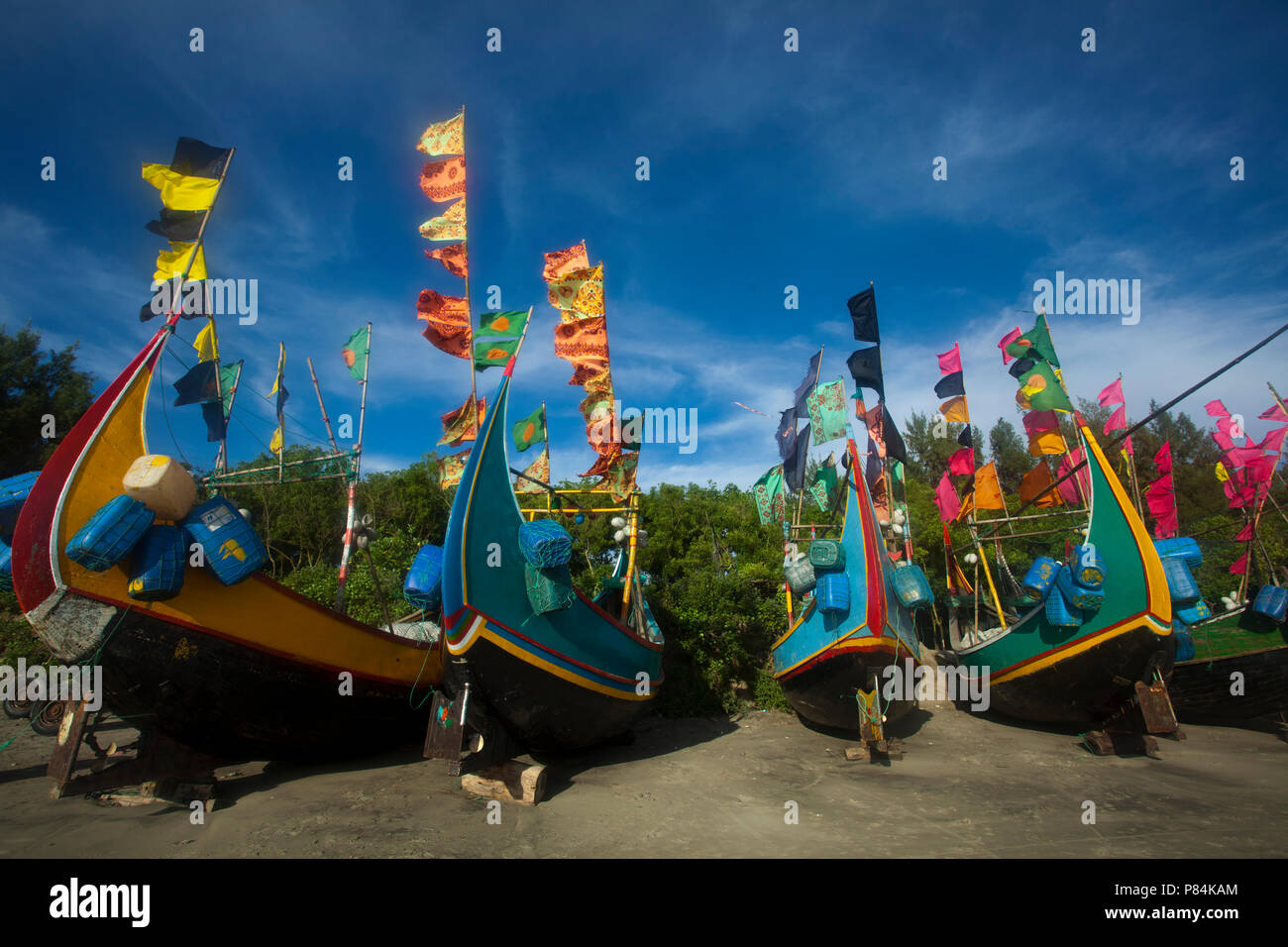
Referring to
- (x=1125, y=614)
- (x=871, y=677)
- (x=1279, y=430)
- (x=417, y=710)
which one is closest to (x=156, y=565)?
(x=417, y=710)

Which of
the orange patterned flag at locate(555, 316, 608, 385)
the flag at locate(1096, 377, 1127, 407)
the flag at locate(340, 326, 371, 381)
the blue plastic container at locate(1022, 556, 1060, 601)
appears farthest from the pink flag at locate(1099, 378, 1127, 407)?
the flag at locate(340, 326, 371, 381)

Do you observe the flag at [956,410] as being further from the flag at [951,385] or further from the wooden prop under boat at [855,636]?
the wooden prop under boat at [855,636]

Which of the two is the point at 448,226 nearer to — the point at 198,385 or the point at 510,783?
the point at 198,385

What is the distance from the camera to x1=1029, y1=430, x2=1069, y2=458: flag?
12.4 m

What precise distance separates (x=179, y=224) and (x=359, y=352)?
9.74ft

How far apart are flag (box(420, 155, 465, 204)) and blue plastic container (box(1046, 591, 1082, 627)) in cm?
1076

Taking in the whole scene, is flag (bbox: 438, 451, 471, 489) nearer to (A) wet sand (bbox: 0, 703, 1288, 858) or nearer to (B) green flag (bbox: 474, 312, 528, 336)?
(B) green flag (bbox: 474, 312, 528, 336)

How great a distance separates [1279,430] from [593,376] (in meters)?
13.4

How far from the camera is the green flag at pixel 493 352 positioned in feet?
28.0

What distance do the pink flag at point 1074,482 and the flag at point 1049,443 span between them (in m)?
0.88

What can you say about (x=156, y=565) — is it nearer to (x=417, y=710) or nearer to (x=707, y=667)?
(x=417, y=710)

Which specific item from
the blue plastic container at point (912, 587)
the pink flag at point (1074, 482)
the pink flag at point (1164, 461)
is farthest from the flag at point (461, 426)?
the pink flag at point (1164, 461)

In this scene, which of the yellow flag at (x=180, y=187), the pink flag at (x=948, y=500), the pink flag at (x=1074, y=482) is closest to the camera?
the yellow flag at (x=180, y=187)

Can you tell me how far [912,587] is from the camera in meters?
9.43
